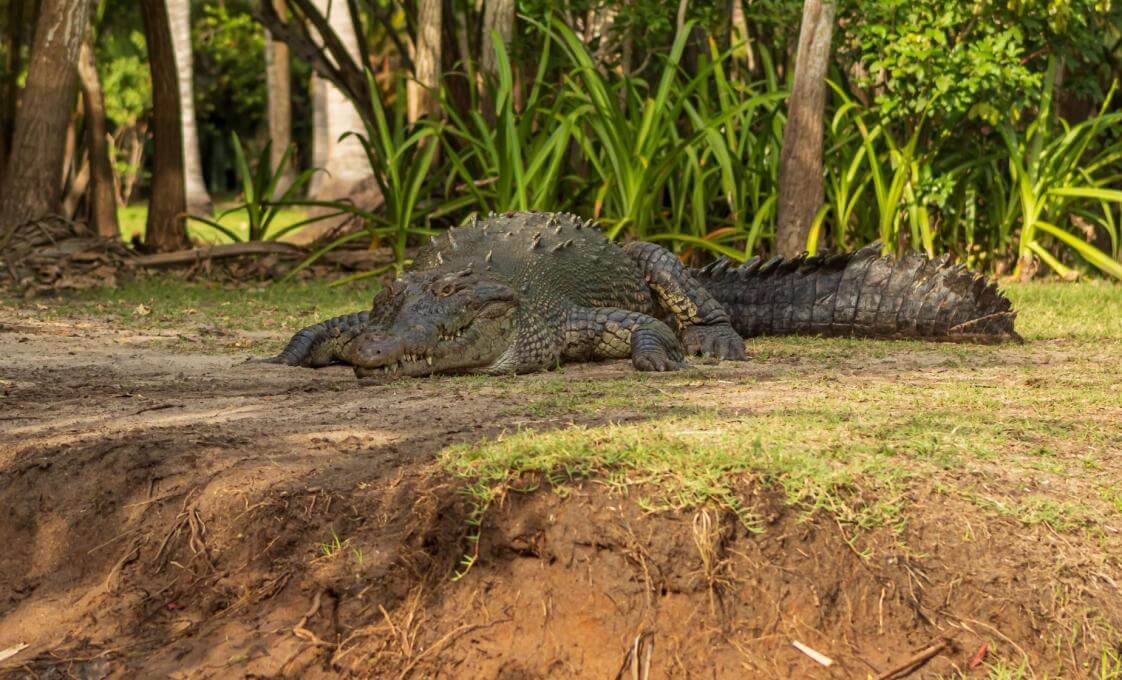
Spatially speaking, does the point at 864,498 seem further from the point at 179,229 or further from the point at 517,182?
the point at 179,229

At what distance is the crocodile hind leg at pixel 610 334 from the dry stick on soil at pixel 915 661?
265 centimetres

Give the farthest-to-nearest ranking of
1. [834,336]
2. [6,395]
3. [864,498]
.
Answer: [834,336] < [6,395] < [864,498]

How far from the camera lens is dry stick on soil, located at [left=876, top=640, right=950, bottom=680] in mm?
3199

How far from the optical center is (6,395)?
5000 millimetres

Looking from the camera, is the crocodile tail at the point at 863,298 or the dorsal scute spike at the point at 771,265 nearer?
the crocodile tail at the point at 863,298

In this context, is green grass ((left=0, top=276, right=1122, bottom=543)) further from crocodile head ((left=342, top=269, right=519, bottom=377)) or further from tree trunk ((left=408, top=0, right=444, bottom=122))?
tree trunk ((left=408, top=0, right=444, bottom=122))

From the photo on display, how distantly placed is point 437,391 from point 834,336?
8.93 ft

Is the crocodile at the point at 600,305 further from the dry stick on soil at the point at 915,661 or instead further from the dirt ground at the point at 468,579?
the dry stick on soil at the point at 915,661

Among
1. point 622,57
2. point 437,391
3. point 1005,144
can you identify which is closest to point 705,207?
point 622,57

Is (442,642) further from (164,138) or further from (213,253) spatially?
(164,138)

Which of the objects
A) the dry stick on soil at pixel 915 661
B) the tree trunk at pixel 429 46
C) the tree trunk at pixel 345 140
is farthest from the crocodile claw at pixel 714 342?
the tree trunk at pixel 345 140

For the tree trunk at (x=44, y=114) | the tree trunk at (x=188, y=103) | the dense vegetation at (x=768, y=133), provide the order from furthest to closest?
1. the tree trunk at (x=188, y=103)
2. the tree trunk at (x=44, y=114)
3. the dense vegetation at (x=768, y=133)

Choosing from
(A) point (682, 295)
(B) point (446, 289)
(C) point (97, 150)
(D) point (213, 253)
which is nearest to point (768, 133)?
(A) point (682, 295)

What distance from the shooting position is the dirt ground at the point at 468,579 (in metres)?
3.27
